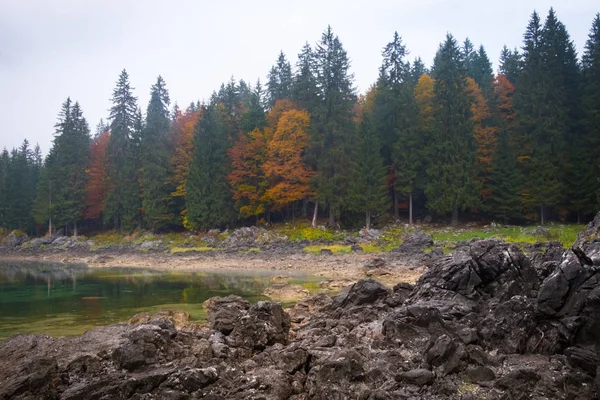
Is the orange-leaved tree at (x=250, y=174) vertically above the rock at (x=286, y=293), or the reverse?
the orange-leaved tree at (x=250, y=174)

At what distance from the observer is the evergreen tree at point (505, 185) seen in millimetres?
41062

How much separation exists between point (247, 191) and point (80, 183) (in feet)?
107

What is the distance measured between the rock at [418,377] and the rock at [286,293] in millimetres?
11369

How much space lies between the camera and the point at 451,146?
44.1m

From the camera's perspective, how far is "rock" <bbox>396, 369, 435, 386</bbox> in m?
8.10

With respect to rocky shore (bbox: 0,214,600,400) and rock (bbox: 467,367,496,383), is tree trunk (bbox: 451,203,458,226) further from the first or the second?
Result: rock (bbox: 467,367,496,383)

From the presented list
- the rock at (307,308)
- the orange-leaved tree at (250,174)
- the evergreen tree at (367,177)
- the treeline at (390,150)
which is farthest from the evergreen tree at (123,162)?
the rock at (307,308)

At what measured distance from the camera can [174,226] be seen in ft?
196

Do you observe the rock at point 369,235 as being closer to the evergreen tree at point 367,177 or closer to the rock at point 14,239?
the evergreen tree at point 367,177

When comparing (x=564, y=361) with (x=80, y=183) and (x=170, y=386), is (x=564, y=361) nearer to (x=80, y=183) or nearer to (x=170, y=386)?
(x=170, y=386)

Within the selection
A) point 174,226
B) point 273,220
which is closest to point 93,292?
point 273,220

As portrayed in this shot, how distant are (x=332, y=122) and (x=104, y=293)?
101 ft

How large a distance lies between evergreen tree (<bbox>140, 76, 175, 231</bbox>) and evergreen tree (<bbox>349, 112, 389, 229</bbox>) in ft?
87.2

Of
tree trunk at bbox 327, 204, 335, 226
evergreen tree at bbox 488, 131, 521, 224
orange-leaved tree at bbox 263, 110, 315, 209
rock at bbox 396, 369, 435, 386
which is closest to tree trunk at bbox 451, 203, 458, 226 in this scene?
evergreen tree at bbox 488, 131, 521, 224
